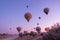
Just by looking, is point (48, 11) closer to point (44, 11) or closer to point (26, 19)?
point (44, 11)

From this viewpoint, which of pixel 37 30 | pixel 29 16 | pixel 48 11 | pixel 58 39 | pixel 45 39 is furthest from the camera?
pixel 37 30

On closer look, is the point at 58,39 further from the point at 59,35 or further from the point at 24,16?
the point at 24,16

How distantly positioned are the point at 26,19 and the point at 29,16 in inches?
71.9

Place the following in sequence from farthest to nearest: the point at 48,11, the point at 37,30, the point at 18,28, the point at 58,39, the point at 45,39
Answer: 1. the point at 18,28
2. the point at 37,30
3. the point at 48,11
4. the point at 45,39
5. the point at 58,39

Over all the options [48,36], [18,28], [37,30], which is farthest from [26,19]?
[48,36]

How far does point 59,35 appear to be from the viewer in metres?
22.7

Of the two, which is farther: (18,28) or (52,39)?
(18,28)

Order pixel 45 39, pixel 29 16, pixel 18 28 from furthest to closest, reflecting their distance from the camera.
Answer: pixel 18 28
pixel 29 16
pixel 45 39

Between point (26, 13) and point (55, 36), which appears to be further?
point (26, 13)

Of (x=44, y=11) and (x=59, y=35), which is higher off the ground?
(x=44, y=11)

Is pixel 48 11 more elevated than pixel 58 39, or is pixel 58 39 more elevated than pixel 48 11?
pixel 48 11

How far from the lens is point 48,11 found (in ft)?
163

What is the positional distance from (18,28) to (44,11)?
2684 cm

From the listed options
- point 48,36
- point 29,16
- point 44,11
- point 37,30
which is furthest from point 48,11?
point 48,36
